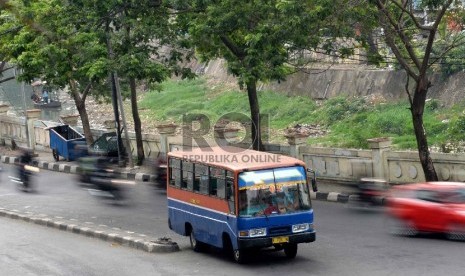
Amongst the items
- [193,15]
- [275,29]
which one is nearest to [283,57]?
[275,29]

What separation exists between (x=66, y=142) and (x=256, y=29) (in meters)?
15.3

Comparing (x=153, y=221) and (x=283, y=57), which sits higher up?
(x=283, y=57)

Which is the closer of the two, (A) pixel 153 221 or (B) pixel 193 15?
(A) pixel 153 221

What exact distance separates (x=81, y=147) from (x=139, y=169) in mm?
3986

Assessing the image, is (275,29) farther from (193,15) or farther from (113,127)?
(113,127)

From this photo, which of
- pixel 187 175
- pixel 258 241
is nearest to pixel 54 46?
pixel 187 175

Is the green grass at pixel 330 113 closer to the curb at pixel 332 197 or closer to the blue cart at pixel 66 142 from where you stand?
the curb at pixel 332 197

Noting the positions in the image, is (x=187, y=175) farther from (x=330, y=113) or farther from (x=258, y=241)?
(x=330, y=113)

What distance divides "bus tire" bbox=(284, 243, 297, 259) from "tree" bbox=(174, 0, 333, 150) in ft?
24.9

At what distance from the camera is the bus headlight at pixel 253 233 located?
16469 mm

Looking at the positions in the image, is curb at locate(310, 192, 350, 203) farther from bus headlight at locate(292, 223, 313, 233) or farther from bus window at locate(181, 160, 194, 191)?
bus headlight at locate(292, 223, 313, 233)

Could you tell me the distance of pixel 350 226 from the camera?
2083 cm

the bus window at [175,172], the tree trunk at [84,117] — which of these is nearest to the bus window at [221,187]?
the bus window at [175,172]

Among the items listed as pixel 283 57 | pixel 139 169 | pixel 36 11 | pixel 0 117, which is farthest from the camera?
pixel 0 117
